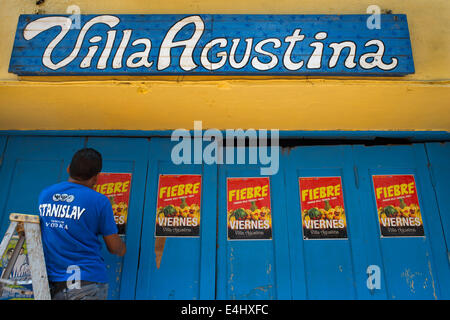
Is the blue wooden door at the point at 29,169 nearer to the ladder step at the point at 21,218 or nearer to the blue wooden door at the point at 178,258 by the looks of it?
the blue wooden door at the point at 178,258

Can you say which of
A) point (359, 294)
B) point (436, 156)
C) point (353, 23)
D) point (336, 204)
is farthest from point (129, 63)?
point (436, 156)

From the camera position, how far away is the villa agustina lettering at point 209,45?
282 cm

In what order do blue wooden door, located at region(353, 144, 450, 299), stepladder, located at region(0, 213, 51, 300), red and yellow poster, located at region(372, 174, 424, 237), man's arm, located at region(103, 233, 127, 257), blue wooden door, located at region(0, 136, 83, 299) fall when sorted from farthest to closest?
blue wooden door, located at region(0, 136, 83, 299)
red and yellow poster, located at region(372, 174, 424, 237)
blue wooden door, located at region(353, 144, 450, 299)
man's arm, located at region(103, 233, 127, 257)
stepladder, located at region(0, 213, 51, 300)

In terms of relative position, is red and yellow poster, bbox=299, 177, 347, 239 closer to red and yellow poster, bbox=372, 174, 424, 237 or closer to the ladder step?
red and yellow poster, bbox=372, 174, 424, 237

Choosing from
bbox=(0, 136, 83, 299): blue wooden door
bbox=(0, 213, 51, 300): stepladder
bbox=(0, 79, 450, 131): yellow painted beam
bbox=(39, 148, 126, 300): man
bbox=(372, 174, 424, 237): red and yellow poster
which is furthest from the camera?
bbox=(0, 136, 83, 299): blue wooden door

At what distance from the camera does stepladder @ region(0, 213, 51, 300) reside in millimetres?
1877

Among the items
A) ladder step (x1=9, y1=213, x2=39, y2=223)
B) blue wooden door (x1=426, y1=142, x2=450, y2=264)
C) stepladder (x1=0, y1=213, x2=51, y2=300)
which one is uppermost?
blue wooden door (x1=426, y1=142, x2=450, y2=264)

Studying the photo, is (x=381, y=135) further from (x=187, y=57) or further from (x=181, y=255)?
(x=181, y=255)

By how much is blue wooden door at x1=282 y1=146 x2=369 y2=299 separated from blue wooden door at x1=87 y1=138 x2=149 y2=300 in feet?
5.12

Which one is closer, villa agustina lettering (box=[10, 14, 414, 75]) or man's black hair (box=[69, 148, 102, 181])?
man's black hair (box=[69, 148, 102, 181])

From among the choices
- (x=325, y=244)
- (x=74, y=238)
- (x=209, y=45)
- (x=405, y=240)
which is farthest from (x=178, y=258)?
(x=405, y=240)

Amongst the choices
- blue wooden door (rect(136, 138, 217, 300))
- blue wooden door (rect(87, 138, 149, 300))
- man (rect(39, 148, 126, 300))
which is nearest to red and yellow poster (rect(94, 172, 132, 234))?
blue wooden door (rect(87, 138, 149, 300))
